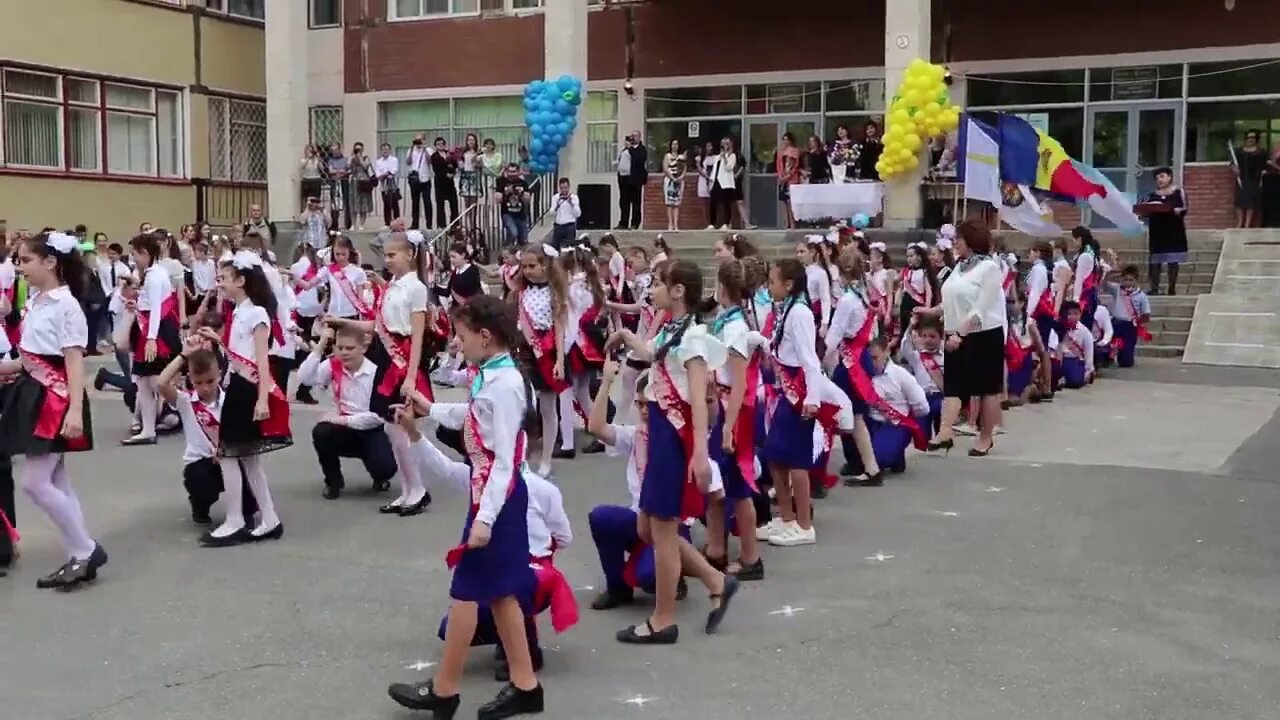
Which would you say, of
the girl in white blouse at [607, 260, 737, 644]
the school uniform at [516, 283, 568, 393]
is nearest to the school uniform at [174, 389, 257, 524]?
the school uniform at [516, 283, 568, 393]

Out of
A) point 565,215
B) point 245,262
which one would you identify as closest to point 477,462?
point 245,262

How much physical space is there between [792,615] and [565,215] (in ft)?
54.6

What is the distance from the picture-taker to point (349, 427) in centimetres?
894

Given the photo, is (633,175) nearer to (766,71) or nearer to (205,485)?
(766,71)

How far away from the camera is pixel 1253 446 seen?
10922 mm

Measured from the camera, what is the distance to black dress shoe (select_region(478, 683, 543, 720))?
5008 mm

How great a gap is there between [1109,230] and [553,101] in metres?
9.54

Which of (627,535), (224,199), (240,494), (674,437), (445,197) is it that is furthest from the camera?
(224,199)

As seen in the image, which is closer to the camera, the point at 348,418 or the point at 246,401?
the point at 246,401

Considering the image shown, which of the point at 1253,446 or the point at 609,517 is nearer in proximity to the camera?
the point at 609,517

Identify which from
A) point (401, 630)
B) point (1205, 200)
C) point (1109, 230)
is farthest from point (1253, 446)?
point (1205, 200)

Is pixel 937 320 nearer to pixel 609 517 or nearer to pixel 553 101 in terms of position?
pixel 609 517

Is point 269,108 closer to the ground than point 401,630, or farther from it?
farther from it

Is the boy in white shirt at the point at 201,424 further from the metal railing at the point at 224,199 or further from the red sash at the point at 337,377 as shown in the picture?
the metal railing at the point at 224,199
